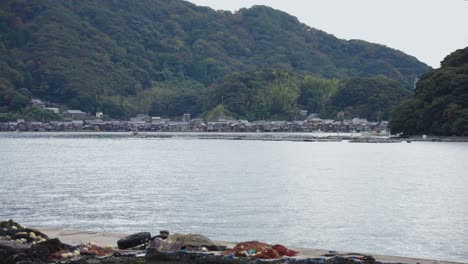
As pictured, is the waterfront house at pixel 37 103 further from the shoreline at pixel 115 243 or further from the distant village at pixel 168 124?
the shoreline at pixel 115 243

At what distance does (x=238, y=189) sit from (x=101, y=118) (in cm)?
15399

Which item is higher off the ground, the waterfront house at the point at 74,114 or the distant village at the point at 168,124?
the waterfront house at the point at 74,114

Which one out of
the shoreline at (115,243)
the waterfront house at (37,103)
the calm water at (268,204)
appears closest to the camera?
the shoreline at (115,243)

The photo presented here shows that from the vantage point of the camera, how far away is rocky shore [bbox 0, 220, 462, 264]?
39.2 feet

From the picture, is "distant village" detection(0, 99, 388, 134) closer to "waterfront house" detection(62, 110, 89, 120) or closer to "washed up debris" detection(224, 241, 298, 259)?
"waterfront house" detection(62, 110, 89, 120)

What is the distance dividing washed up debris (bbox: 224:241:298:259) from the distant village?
483 feet

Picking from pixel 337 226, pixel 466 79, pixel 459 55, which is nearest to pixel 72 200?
pixel 337 226

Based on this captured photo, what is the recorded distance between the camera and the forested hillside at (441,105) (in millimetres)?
87750

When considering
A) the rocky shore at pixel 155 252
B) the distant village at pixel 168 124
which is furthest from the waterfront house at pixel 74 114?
the rocky shore at pixel 155 252

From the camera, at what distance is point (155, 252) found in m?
12.5

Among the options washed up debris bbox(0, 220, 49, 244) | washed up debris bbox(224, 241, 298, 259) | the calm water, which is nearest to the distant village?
the calm water

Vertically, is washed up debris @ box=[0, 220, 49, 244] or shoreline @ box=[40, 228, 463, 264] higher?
washed up debris @ box=[0, 220, 49, 244]

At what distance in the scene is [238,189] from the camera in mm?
34094

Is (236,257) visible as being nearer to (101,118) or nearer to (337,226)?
(337,226)
